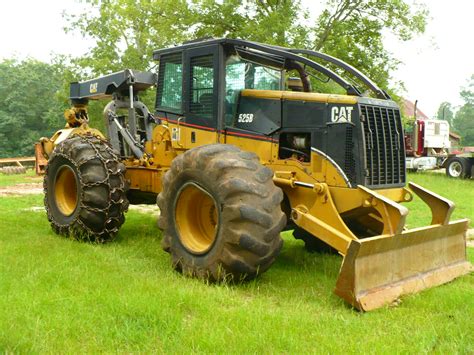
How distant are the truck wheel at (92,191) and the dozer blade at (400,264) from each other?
3.75 metres

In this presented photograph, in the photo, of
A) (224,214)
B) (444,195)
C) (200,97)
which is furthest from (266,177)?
(444,195)

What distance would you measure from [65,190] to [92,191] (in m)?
1.26

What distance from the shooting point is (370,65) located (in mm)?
22359

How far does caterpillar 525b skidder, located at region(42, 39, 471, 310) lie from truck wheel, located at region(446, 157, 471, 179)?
58.1 feet

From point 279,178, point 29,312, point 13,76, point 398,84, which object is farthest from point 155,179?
point 13,76

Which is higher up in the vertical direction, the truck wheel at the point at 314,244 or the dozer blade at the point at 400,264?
the dozer blade at the point at 400,264

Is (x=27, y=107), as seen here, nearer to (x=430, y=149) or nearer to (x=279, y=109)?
(x=430, y=149)

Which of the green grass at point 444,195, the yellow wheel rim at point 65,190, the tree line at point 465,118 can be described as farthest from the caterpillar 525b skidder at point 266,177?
the tree line at point 465,118

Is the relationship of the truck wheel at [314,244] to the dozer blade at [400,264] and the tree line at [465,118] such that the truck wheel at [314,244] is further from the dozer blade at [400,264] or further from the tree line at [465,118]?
the tree line at [465,118]

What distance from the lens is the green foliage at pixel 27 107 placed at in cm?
5047

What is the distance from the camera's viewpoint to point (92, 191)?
24.5 ft

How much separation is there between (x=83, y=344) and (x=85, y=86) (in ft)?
22.2

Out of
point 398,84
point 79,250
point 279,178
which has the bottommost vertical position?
point 79,250

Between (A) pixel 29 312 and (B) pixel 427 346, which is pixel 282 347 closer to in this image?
(B) pixel 427 346
